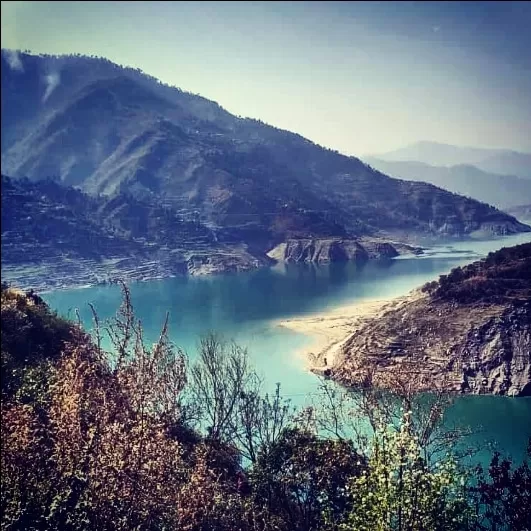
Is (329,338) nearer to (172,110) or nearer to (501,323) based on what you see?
(501,323)

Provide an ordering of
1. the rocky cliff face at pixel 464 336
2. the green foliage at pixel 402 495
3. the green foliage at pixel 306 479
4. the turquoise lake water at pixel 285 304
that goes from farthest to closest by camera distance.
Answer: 1. the rocky cliff face at pixel 464 336
2. the turquoise lake water at pixel 285 304
3. the green foliage at pixel 306 479
4. the green foliage at pixel 402 495

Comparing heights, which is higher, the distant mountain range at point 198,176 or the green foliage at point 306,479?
the distant mountain range at point 198,176

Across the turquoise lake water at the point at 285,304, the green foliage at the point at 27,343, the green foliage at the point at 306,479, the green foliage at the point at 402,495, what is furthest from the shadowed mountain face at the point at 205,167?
the green foliage at the point at 402,495

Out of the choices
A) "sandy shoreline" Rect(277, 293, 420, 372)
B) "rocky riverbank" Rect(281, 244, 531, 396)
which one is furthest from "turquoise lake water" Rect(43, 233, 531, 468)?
"rocky riverbank" Rect(281, 244, 531, 396)

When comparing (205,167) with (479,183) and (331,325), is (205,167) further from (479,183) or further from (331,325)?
(331,325)

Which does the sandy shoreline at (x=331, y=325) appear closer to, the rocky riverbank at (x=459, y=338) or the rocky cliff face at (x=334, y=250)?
the rocky riverbank at (x=459, y=338)

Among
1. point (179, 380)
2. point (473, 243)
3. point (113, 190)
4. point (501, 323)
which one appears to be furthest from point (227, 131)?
point (179, 380)

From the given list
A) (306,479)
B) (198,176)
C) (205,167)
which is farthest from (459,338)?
(205,167)
